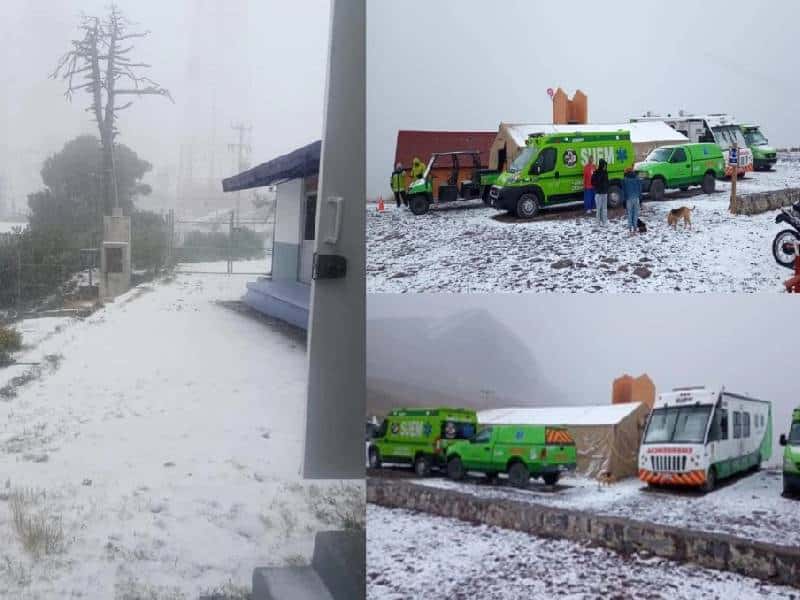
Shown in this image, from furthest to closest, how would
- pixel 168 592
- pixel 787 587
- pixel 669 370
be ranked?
pixel 168 592
pixel 669 370
pixel 787 587

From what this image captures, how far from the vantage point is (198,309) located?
2.80m

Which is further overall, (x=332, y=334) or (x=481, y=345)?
(x=332, y=334)

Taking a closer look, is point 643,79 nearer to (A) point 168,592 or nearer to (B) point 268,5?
(B) point 268,5

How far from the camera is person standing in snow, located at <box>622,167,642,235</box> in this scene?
2.23 m

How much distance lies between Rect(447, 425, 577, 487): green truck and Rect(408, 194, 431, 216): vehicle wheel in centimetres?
58

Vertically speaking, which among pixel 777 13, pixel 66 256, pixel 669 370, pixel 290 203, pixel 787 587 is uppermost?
pixel 777 13

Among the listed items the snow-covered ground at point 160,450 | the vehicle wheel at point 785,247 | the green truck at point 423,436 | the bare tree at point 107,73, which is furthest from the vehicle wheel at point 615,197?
the bare tree at point 107,73

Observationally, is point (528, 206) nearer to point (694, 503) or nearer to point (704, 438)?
point (704, 438)

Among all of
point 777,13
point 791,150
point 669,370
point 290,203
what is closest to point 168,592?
point 290,203

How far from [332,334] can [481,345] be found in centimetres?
61

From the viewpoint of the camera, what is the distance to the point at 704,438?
84.8 inches

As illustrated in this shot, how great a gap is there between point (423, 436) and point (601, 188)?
77 centimetres

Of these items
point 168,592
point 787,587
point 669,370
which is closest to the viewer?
point 787,587

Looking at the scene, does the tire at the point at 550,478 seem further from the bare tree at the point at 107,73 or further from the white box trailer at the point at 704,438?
the bare tree at the point at 107,73
